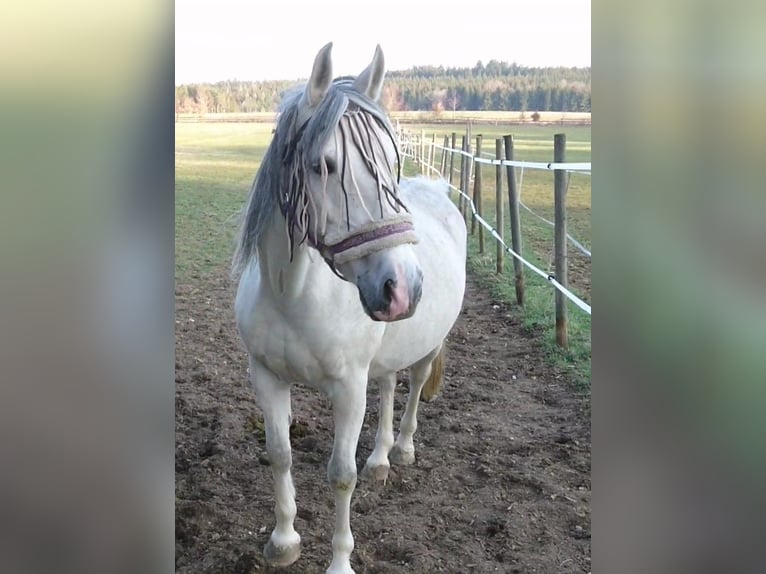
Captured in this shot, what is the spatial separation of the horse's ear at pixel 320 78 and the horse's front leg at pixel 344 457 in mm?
753

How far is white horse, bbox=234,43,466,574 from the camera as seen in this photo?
1658mm

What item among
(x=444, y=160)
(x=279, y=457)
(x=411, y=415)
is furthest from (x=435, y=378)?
(x=444, y=160)

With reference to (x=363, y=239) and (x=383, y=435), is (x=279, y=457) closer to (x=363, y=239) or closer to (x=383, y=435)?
(x=383, y=435)

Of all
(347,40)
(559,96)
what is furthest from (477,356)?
(347,40)

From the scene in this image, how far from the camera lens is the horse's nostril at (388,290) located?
62.7 inches

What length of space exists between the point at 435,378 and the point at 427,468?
0.29 metres

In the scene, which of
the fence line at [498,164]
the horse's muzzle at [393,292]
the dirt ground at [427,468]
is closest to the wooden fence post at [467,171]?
the fence line at [498,164]

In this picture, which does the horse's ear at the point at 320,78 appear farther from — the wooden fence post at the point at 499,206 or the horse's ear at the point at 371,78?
→ the wooden fence post at the point at 499,206

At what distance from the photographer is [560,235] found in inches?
85.7

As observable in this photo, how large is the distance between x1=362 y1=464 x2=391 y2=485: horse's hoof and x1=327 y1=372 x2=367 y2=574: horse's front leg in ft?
0.65

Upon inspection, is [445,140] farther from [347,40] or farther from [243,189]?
[243,189]

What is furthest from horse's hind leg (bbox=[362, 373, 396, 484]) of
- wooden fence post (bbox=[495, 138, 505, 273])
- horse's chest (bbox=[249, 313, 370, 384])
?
wooden fence post (bbox=[495, 138, 505, 273])
